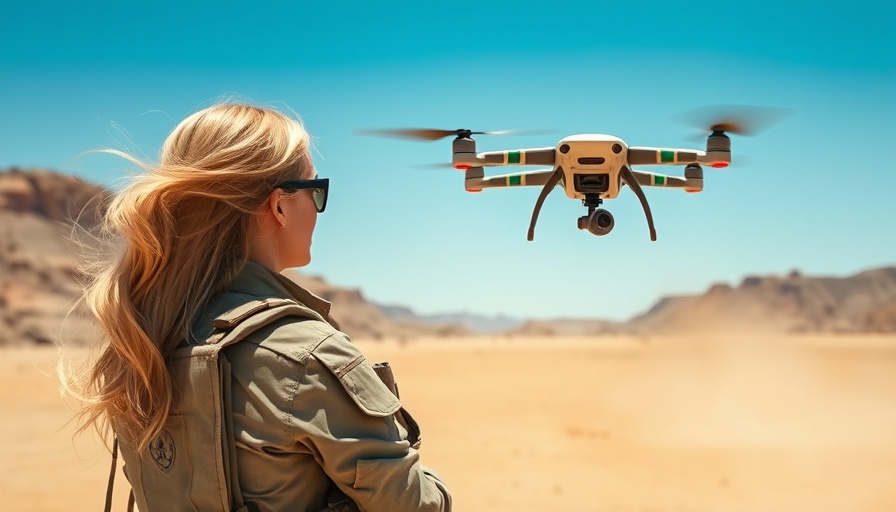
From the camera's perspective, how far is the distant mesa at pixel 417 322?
83.6 metres

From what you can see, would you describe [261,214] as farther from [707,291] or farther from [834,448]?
[707,291]

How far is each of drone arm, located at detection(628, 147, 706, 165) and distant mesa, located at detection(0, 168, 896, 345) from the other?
222 ft

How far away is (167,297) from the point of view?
2332mm

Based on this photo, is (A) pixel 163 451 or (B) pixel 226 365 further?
(A) pixel 163 451

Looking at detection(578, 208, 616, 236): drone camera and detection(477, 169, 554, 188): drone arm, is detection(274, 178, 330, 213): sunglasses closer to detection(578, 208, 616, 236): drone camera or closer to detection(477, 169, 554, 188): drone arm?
detection(578, 208, 616, 236): drone camera

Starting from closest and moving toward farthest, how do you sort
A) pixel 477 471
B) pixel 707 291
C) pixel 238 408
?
pixel 238 408 → pixel 477 471 → pixel 707 291

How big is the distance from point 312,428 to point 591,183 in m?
1.79

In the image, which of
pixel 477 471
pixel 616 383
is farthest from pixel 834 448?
pixel 616 383

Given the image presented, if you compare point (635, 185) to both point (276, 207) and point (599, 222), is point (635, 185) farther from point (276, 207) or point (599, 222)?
point (276, 207)

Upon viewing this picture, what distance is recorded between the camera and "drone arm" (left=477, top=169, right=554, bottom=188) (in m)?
3.73

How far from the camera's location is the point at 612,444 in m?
21.7

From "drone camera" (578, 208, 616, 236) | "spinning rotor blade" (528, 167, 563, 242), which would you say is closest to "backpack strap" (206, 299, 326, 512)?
"drone camera" (578, 208, 616, 236)

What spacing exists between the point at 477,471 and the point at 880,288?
167927 mm

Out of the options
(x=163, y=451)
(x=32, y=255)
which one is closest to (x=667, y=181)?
(x=163, y=451)
